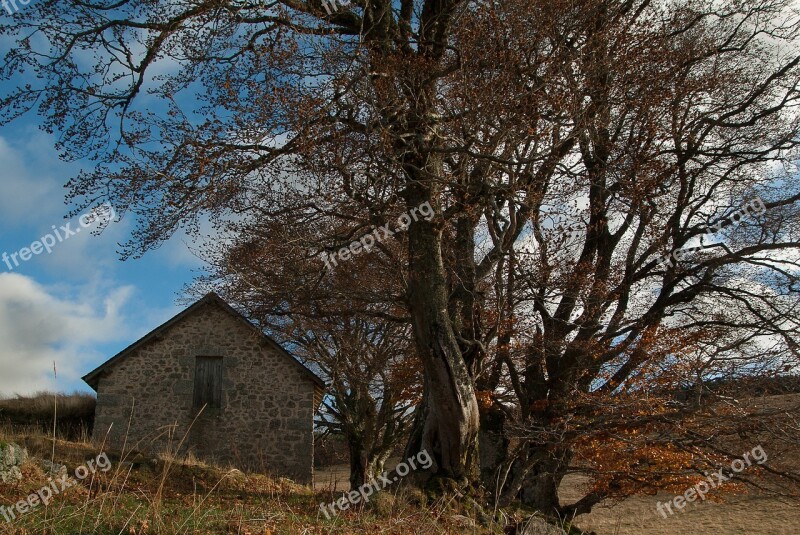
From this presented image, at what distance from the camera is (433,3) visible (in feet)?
35.6

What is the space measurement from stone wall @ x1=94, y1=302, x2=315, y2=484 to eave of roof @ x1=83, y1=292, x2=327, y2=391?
0.45ft

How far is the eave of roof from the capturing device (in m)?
17.9

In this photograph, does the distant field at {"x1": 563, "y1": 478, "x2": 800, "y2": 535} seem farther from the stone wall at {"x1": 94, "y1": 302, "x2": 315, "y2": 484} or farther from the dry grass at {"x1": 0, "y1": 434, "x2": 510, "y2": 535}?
the dry grass at {"x1": 0, "y1": 434, "x2": 510, "y2": 535}

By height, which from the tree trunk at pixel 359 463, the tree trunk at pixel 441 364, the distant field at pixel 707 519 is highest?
the tree trunk at pixel 441 364

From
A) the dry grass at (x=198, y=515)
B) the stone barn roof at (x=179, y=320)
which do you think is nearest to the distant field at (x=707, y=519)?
the stone barn roof at (x=179, y=320)

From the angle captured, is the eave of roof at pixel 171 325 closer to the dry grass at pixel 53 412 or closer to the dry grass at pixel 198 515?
the dry grass at pixel 53 412

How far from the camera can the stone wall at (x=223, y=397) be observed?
17672 millimetres

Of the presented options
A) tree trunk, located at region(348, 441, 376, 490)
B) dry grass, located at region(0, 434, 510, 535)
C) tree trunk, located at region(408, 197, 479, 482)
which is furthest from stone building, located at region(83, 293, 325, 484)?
tree trunk, located at region(408, 197, 479, 482)

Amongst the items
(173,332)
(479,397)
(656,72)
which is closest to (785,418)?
(479,397)

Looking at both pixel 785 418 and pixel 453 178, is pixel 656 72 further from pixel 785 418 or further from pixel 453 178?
pixel 785 418

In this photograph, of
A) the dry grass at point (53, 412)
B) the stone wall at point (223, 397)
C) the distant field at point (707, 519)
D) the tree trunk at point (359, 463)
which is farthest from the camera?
the dry grass at point (53, 412)

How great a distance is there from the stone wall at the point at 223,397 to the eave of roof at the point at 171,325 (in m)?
0.14

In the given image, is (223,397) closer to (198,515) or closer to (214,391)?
(214,391)

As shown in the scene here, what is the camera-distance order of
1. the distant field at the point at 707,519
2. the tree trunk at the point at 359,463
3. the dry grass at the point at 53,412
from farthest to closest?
the dry grass at the point at 53,412 < the distant field at the point at 707,519 < the tree trunk at the point at 359,463
